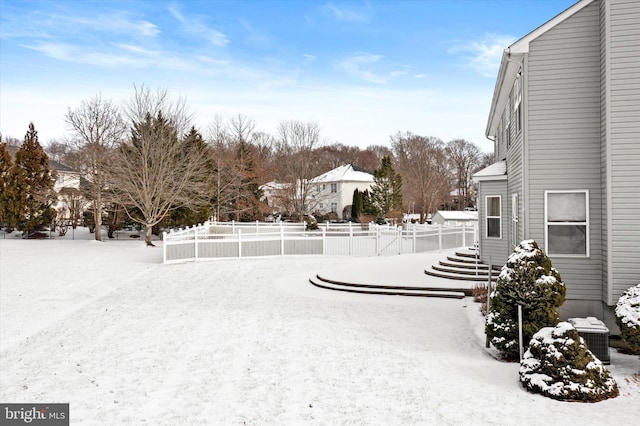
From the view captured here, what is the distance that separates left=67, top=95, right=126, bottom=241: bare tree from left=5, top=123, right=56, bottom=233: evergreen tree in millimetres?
4245

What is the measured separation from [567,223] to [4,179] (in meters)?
37.1

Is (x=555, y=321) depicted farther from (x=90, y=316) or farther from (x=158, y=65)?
(x=158, y=65)

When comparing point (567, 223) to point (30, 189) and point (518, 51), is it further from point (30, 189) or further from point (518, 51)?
point (30, 189)

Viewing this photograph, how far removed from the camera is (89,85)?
30.8 m

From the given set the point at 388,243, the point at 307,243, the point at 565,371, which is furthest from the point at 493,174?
the point at 307,243

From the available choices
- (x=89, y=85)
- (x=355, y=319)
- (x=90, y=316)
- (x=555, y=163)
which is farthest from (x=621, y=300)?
(x=89, y=85)

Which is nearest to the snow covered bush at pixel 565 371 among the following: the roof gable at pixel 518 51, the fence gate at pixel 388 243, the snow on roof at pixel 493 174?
the roof gable at pixel 518 51

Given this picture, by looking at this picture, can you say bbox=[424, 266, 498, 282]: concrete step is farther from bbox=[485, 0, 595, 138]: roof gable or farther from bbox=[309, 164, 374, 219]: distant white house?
bbox=[309, 164, 374, 219]: distant white house

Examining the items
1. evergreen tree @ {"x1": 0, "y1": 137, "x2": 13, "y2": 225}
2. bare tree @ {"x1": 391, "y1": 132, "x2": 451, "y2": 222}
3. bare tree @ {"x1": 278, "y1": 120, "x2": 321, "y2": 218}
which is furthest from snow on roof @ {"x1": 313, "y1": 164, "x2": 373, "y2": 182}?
evergreen tree @ {"x1": 0, "y1": 137, "x2": 13, "y2": 225}

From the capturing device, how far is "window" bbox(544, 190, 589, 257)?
8.34 m

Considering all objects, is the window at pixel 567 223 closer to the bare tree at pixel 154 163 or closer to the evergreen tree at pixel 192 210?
the bare tree at pixel 154 163

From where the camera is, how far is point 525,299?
22.5 feet

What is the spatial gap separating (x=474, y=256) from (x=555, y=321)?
28.0 ft

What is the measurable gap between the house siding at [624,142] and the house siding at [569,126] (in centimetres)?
45
